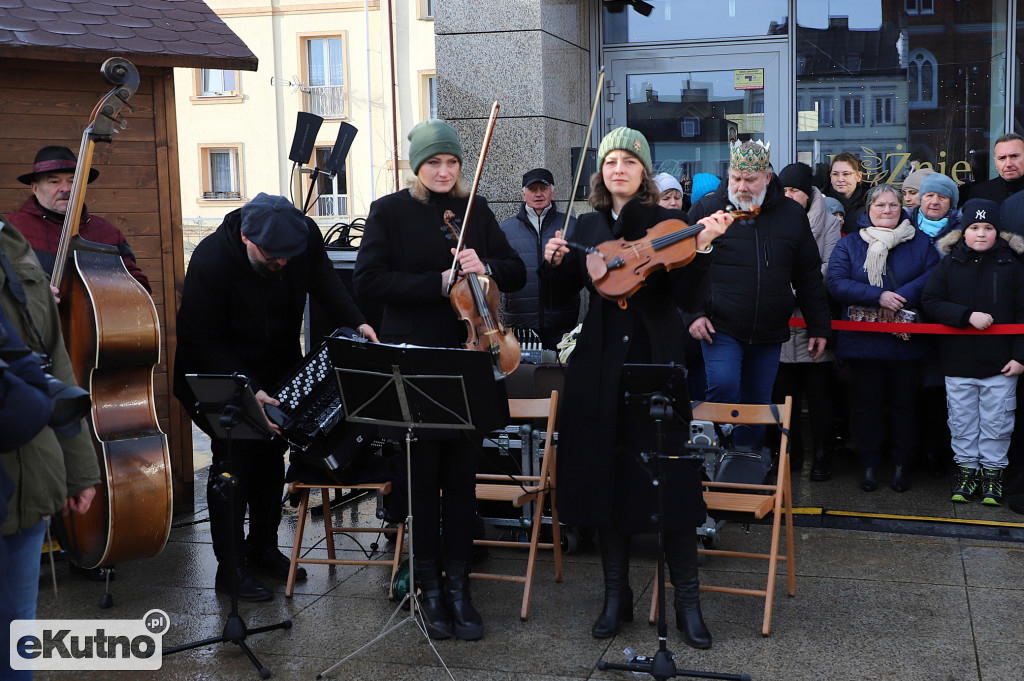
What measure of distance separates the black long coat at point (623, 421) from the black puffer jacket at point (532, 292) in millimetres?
1771

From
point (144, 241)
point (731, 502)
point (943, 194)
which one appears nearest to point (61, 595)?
point (144, 241)

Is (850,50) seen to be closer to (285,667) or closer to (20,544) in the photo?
(285,667)

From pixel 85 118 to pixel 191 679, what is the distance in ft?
11.2

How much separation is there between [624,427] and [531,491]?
0.86 metres

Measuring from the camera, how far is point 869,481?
21.3ft

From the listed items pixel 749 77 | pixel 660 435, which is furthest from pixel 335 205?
pixel 660 435

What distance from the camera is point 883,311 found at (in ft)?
21.1

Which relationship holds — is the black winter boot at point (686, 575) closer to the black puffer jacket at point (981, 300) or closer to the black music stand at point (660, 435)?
the black music stand at point (660, 435)

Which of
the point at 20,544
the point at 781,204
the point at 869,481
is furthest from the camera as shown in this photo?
the point at 869,481

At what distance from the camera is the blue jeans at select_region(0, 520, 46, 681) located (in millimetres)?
2824

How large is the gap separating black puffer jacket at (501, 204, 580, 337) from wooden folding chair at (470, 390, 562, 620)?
923 millimetres

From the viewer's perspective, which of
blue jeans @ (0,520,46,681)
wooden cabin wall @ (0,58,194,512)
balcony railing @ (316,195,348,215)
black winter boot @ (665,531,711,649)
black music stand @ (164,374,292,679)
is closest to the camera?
blue jeans @ (0,520,46,681)

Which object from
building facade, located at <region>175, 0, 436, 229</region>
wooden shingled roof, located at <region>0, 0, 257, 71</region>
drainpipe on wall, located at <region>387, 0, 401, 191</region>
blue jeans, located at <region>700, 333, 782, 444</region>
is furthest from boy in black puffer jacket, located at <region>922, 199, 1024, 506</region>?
building facade, located at <region>175, 0, 436, 229</region>

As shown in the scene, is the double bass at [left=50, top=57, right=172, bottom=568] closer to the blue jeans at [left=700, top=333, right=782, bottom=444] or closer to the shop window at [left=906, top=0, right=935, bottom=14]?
the blue jeans at [left=700, top=333, right=782, bottom=444]
